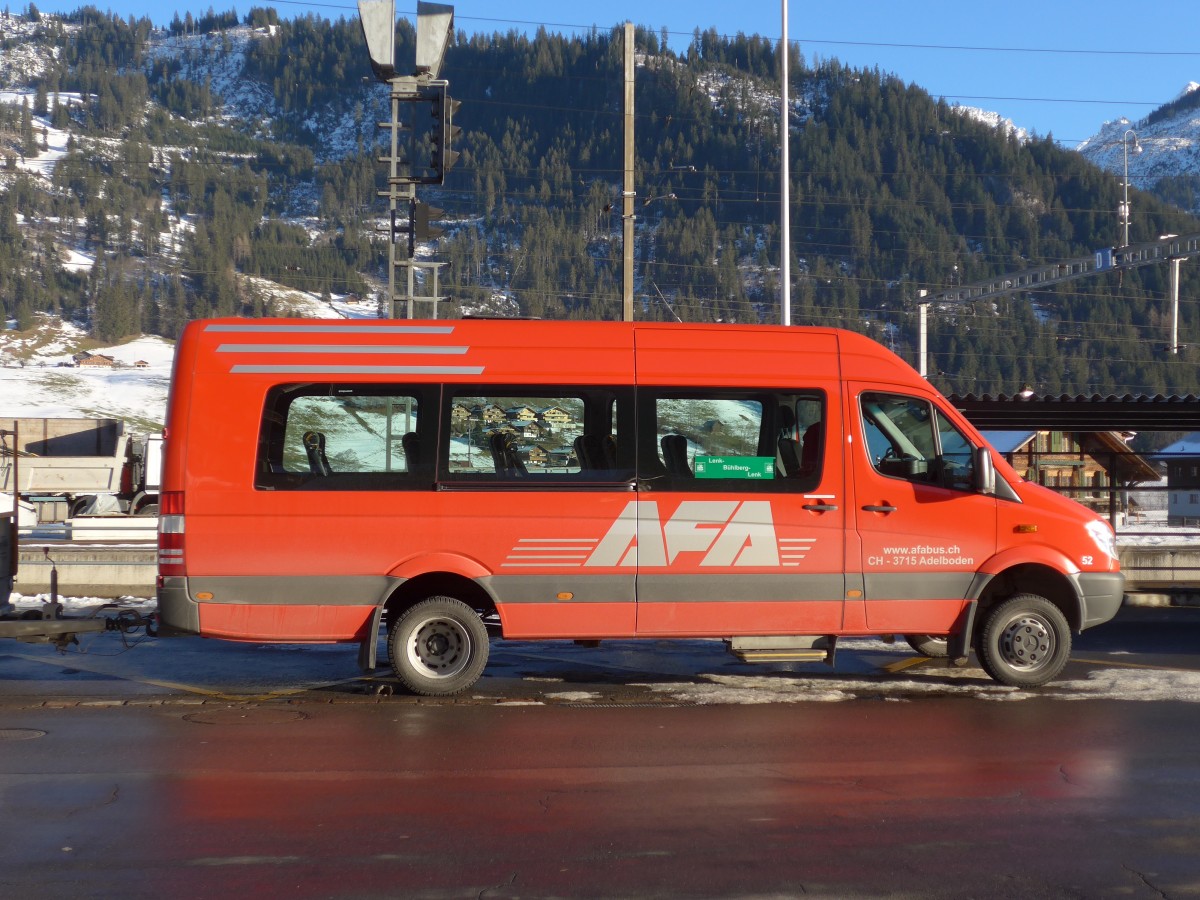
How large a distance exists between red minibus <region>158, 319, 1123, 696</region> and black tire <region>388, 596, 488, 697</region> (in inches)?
0.6

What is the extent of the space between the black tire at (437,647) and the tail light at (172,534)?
159 cm

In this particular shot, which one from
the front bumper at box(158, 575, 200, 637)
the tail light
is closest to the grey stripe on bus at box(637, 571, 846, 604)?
the front bumper at box(158, 575, 200, 637)

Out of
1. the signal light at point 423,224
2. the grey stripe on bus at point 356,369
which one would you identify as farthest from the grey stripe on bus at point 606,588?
the signal light at point 423,224

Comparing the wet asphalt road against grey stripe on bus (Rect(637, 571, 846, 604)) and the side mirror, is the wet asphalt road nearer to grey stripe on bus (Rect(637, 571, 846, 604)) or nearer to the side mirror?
grey stripe on bus (Rect(637, 571, 846, 604))

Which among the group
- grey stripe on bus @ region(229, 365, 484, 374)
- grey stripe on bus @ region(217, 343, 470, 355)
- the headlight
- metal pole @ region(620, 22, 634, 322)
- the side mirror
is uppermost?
metal pole @ region(620, 22, 634, 322)

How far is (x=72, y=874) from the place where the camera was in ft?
18.1

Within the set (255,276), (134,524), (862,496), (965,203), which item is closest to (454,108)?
(862,496)

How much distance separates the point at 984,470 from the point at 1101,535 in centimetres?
115

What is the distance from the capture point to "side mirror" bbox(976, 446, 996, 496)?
32.9 feet

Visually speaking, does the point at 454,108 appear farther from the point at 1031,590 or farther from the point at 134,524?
the point at 134,524

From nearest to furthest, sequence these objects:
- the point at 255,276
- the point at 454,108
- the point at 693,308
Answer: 1. the point at 454,108
2. the point at 693,308
3. the point at 255,276

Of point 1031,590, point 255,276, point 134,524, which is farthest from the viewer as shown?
point 255,276

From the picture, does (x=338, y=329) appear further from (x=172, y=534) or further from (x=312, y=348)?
(x=172, y=534)

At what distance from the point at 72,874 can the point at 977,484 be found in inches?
273
